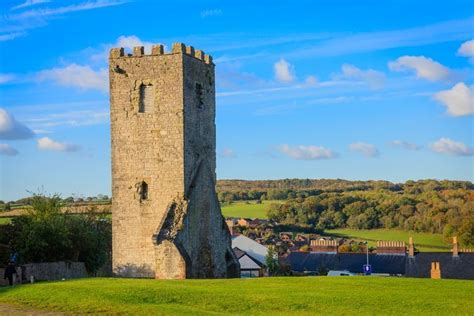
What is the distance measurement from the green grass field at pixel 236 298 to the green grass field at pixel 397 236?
62768mm

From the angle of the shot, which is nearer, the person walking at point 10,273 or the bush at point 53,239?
the person walking at point 10,273

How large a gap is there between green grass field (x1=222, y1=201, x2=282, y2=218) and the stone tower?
82.8 metres

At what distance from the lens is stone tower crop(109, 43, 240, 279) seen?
36.8 meters

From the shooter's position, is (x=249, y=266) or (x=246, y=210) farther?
(x=246, y=210)

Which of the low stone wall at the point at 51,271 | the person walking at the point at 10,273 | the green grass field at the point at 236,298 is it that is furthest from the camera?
the low stone wall at the point at 51,271

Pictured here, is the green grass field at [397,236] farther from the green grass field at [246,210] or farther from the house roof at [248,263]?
the house roof at [248,263]

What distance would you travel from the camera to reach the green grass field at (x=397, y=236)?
94.5 meters

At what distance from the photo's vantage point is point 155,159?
122 feet

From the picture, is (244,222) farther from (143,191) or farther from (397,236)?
(143,191)

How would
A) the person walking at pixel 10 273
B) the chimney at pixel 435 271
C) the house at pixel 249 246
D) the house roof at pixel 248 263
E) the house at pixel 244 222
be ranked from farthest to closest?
the house at pixel 244 222 < the house at pixel 249 246 < the house roof at pixel 248 263 < the chimney at pixel 435 271 < the person walking at pixel 10 273

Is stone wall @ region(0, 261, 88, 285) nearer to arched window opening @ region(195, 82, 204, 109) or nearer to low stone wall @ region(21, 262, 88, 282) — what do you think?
low stone wall @ region(21, 262, 88, 282)

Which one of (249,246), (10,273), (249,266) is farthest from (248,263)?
(10,273)

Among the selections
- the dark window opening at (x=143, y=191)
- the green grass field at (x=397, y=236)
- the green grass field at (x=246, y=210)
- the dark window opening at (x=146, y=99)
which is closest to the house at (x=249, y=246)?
the green grass field at (x=397, y=236)

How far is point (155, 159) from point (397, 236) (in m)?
71.3
